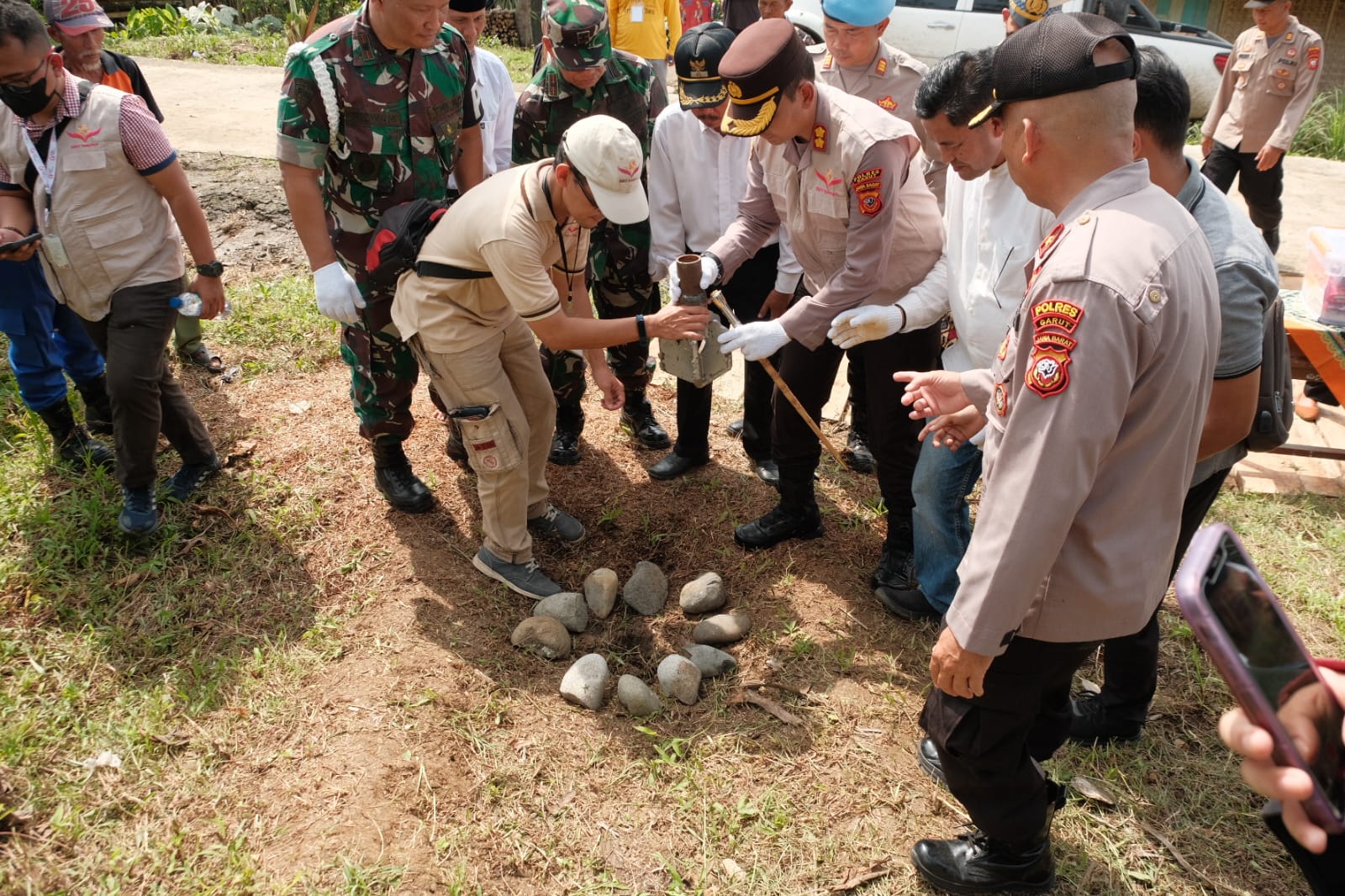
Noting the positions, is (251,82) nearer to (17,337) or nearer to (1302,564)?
(17,337)

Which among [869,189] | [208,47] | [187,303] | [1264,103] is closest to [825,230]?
[869,189]

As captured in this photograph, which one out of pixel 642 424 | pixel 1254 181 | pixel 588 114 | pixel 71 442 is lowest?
pixel 642 424

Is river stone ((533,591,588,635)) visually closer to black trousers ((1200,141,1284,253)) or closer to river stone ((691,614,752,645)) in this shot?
river stone ((691,614,752,645))

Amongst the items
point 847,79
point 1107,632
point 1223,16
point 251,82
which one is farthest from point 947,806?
point 1223,16

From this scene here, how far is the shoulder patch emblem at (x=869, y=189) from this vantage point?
2.85m

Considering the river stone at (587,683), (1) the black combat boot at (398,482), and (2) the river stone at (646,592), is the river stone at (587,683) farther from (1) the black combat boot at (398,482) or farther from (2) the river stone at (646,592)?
(1) the black combat boot at (398,482)

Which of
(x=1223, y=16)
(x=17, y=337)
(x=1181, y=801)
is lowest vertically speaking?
(x=1181, y=801)

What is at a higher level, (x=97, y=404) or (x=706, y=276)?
(x=706, y=276)

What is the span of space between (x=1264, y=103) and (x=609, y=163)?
548 centimetres

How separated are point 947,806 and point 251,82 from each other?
9498mm

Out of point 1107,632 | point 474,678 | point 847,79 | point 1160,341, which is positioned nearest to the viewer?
point 1160,341

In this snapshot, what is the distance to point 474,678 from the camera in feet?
10.2

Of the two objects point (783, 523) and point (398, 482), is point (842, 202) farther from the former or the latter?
point (398, 482)

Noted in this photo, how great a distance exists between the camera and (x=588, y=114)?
3846 millimetres
